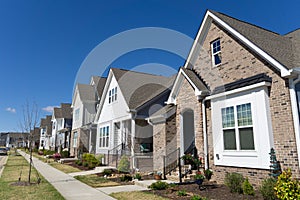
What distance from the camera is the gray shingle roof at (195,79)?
1147cm

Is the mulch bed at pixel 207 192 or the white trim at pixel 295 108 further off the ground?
the white trim at pixel 295 108

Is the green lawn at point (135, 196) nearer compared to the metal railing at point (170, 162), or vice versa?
the green lawn at point (135, 196)

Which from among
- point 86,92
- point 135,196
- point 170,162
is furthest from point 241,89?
point 86,92

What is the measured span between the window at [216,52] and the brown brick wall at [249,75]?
24 cm

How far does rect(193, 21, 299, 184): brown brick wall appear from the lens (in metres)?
7.61

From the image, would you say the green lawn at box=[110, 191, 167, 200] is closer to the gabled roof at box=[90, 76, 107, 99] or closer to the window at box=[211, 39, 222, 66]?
the window at box=[211, 39, 222, 66]

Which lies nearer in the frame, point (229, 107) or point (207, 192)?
point (207, 192)

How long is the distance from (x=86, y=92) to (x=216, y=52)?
21.9m

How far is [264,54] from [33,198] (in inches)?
408

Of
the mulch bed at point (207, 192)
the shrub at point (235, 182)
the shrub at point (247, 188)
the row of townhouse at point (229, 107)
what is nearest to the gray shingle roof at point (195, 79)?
the row of townhouse at point (229, 107)

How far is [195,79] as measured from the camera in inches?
477

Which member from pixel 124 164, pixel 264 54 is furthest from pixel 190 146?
pixel 264 54

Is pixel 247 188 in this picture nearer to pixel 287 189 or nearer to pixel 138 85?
pixel 287 189

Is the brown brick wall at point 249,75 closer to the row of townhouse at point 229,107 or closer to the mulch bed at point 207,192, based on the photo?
the row of townhouse at point 229,107
